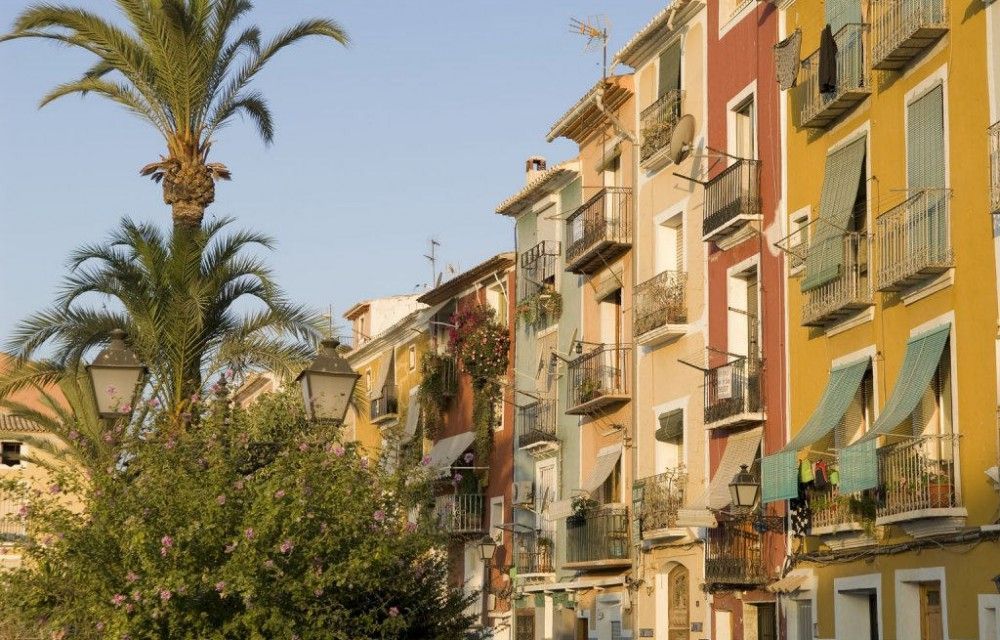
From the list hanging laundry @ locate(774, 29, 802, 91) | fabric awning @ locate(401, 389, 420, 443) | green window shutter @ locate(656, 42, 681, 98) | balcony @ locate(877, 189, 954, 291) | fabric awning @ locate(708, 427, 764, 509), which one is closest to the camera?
balcony @ locate(877, 189, 954, 291)

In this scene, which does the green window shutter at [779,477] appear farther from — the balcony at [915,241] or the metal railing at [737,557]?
the balcony at [915,241]

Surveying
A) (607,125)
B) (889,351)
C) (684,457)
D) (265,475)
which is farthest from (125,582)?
(607,125)

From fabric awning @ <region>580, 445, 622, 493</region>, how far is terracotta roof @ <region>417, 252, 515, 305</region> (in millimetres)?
8806

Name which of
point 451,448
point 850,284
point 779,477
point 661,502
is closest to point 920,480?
point 850,284

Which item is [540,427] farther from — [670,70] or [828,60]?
[828,60]

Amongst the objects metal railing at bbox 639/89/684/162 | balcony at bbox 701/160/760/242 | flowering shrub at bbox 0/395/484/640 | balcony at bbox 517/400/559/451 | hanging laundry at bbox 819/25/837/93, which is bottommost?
flowering shrub at bbox 0/395/484/640

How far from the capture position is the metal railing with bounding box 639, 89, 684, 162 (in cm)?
3036

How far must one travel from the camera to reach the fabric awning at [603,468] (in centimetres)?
3234

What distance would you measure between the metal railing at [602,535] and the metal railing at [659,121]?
700 centimetres

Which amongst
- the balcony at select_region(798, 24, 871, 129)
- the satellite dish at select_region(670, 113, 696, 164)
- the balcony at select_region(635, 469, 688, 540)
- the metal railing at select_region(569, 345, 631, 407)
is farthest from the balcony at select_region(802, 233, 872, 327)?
the metal railing at select_region(569, 345, 631, 407)

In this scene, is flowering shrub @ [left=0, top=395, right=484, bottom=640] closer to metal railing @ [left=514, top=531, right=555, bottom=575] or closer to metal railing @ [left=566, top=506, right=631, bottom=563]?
metal railing @ [left=566, top=506, right=631, bottom=563]

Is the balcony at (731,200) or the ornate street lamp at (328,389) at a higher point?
the balcony at (731,200)

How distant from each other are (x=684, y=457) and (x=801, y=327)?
18.9ft

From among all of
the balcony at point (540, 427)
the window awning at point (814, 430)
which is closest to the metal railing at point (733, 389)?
the window awning at point (814, 430)
